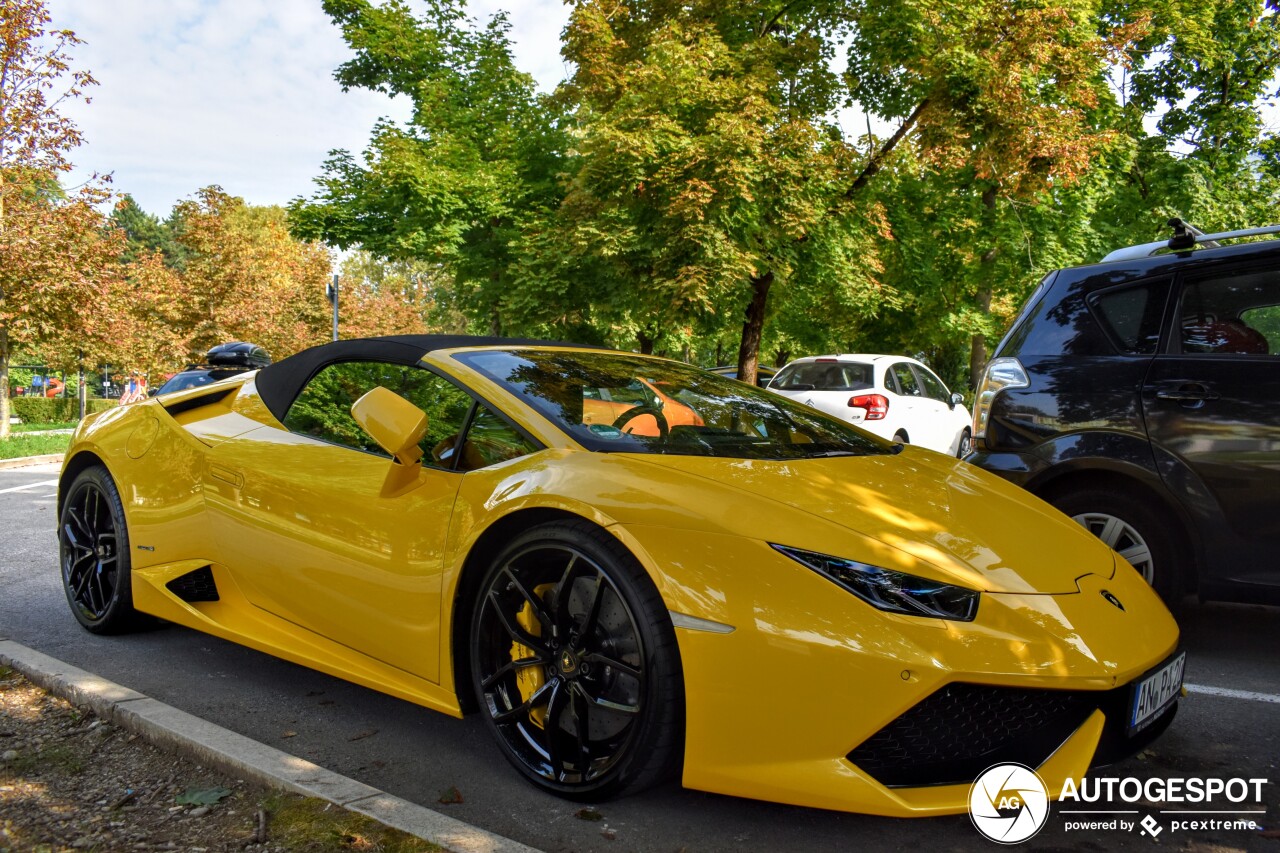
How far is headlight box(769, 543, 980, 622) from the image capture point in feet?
7.20

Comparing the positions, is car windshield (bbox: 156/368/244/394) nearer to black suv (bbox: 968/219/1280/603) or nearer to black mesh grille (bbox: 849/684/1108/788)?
black suv (bbox: 968/219/1280/603)

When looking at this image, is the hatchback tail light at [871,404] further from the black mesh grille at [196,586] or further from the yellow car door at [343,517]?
the black mesh grille at [196,586]

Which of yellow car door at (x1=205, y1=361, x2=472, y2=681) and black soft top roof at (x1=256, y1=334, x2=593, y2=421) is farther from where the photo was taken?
black soft top roof at (x1=256, y1=334, x2=593, y2=421)

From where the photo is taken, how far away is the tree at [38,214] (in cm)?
1722

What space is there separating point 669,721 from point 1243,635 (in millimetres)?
3438

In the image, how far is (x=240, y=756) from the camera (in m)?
2.68

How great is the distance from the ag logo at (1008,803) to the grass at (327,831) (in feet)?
4.20

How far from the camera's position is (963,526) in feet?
8.55

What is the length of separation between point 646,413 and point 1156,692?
168 cm

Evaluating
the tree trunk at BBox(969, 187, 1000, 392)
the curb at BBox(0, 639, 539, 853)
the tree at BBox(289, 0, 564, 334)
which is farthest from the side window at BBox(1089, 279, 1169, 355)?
the tree at BBox(289, 0, 564, 334)

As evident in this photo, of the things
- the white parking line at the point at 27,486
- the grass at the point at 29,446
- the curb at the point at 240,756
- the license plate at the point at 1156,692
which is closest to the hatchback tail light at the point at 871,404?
the license plate at the point at 1156,692

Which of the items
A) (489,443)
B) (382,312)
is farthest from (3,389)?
(382,312)

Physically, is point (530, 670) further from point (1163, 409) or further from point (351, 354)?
→ point (1163, 409)

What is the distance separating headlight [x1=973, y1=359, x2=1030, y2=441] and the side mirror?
2.86m
